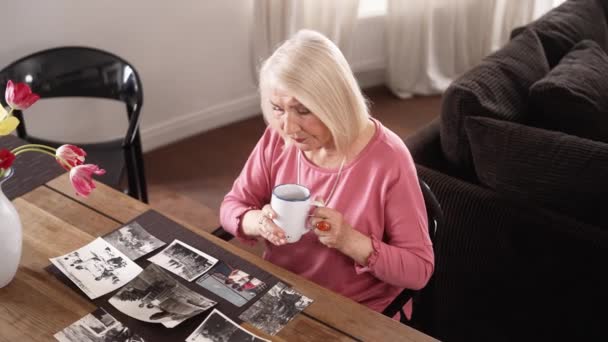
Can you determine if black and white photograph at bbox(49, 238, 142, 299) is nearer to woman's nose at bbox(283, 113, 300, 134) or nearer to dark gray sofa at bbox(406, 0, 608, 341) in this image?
woman's nose at bbox(283, 113, 300, 134)

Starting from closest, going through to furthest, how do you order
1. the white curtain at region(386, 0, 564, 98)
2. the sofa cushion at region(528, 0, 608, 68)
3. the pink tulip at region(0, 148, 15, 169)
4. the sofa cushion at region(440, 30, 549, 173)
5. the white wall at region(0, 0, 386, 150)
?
the pink tulip at region(0, 148, 15, 169)
the sofa cushion at region(440, 30, 549, 173)
the sofa cushion at region(528, 0, 608, 68)
the white wall at region(0, 0, 386, 150)
the white curtain at region(386, 0, 564, 98)

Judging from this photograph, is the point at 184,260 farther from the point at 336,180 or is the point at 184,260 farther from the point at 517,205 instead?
the point at 517,205

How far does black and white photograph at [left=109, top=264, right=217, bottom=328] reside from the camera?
1180 mm

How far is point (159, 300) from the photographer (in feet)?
4.00

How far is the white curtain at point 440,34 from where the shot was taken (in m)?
3.98

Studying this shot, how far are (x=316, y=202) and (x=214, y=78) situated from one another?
235cm

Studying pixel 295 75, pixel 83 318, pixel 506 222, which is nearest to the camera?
pixel 83 318

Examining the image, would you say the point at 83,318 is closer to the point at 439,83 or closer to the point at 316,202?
the point at 316,202

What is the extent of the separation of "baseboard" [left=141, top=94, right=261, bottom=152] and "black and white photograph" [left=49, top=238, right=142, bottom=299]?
2.05 meters

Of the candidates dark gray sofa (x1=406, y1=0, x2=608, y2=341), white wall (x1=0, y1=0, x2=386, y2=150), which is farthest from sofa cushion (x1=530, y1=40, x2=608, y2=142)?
white wall (x1=0, y1=0, x2=386, y2=150)

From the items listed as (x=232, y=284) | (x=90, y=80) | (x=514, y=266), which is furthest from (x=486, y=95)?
(x=90, y=80)

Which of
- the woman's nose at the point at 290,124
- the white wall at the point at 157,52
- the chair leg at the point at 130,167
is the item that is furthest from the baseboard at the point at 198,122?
the woman's nose at the point at 290,124

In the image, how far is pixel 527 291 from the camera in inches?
72.2

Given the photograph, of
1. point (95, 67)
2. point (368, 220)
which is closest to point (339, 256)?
point (368, 220)
